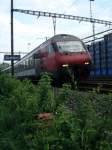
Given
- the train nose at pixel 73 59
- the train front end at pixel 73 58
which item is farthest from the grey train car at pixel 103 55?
the train nose at pixel 73 59

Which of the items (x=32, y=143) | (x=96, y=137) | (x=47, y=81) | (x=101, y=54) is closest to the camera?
(x=96, y=137)

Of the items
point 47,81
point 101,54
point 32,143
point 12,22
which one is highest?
point 12,22

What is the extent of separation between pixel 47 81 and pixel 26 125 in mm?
2164

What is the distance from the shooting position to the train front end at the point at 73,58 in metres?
25.7

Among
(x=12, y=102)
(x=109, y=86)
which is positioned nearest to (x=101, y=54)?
(x=109, y=86)

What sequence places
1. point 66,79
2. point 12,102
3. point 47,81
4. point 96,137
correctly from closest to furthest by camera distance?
point 96,137 < point 47,81 < point 12,102 < point 66,79

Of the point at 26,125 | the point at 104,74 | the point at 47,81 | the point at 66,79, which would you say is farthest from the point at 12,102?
the point at 104,74

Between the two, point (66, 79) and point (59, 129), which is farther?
point (66, 79)

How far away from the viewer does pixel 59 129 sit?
718 centimetres

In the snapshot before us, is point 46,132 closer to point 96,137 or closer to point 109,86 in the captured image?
point 96,137

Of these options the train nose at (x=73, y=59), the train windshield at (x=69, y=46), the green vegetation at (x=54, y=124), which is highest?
the train windshield at (x=69, y=46)

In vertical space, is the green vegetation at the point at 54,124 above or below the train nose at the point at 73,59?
below

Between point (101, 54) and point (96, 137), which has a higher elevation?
point (101, 54)

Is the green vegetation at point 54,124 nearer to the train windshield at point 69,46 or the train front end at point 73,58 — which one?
the train front end at point 73,58
